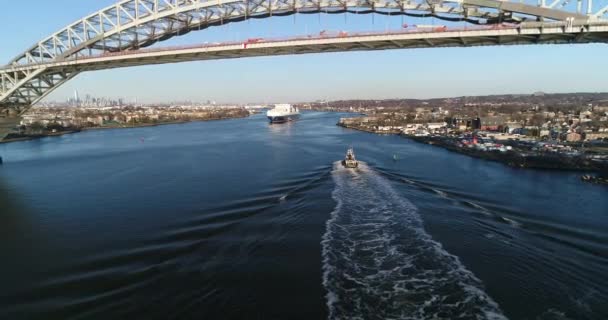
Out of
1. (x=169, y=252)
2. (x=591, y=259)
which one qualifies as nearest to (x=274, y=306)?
(x=169, y=252)

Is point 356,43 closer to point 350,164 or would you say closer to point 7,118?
point 350,164

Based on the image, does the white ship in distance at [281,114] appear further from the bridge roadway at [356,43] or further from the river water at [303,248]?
the river water at [303,248]

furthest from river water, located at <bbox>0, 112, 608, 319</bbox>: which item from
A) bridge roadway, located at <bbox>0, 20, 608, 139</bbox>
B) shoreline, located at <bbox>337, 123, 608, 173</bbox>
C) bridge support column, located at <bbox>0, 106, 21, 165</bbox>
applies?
bridge roadway, located at <bbox>0, 20, 608, 139</bbox>

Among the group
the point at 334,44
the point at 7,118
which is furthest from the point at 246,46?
the point at 7,118

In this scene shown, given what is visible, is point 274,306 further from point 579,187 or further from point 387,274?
point 579,187

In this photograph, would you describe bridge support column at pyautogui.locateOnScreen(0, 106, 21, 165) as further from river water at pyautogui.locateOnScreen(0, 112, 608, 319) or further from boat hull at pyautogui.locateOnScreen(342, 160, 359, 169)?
boat hull at pyautogui.locateOnScreen(342, 160, 359, 169)

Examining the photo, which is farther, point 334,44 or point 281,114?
point 281,114

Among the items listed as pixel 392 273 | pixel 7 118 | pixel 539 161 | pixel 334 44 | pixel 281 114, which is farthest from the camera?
pixel 281 114
